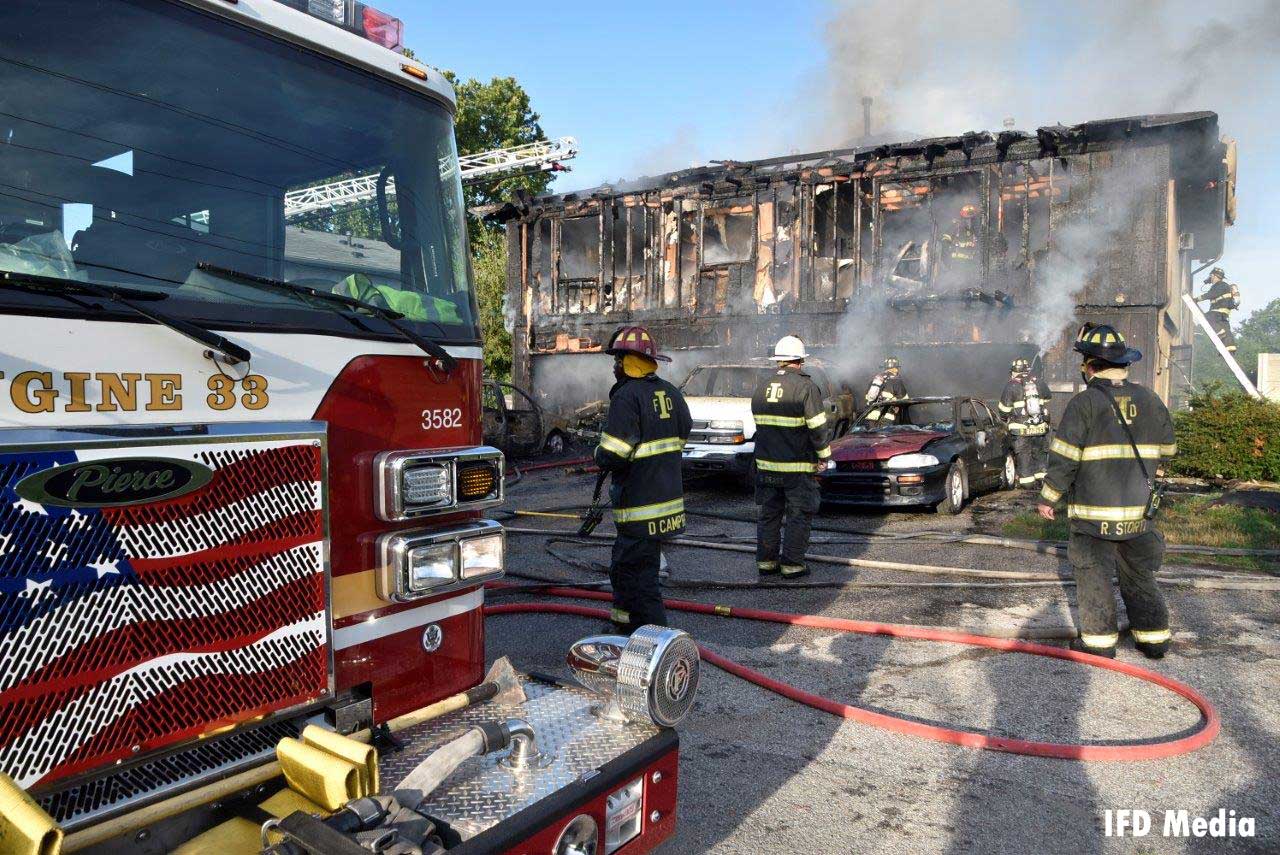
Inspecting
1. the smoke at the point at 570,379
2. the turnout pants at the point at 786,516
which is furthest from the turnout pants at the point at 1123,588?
the smoke at the point at 570,379

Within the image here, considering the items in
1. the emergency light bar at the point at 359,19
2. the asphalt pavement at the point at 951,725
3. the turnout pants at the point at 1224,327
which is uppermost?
the turnout pants at the point at 1224,327

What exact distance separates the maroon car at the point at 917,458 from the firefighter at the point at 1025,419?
856 millimetres

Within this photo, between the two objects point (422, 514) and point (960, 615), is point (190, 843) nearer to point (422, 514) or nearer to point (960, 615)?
point (422, 514)

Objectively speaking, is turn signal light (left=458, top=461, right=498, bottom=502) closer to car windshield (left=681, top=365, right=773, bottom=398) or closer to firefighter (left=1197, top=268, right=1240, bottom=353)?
car windshield (left=681, top=365, right=773, bottom=398)

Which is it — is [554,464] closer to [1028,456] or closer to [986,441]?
[986,441]

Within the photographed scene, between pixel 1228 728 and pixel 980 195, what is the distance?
1422cm

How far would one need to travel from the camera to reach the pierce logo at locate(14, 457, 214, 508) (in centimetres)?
166

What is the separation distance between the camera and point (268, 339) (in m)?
2.10

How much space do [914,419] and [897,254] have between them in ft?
23.1

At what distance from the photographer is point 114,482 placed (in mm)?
1748

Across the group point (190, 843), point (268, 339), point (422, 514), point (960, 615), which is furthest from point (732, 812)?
point (960, 615)

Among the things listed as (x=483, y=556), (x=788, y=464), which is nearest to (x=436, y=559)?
(x=483, y=556)

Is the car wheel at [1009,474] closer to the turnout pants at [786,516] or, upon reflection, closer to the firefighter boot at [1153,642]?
the turnout pants at [786,516]

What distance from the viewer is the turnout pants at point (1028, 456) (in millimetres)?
12570
